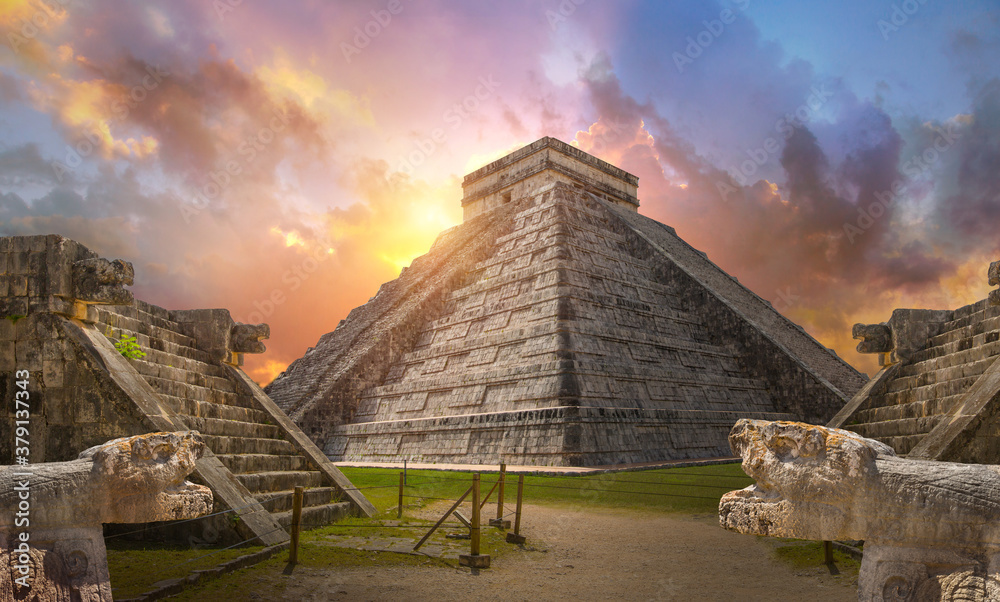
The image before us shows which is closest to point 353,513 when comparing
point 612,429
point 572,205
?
point 612,429

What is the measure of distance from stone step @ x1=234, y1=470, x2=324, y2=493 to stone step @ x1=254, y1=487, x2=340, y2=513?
9cm

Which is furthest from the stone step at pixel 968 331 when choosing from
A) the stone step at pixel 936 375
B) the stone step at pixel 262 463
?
the stone step at pixel 262 463

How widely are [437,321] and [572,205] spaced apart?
6370mm

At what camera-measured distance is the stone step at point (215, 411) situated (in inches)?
296

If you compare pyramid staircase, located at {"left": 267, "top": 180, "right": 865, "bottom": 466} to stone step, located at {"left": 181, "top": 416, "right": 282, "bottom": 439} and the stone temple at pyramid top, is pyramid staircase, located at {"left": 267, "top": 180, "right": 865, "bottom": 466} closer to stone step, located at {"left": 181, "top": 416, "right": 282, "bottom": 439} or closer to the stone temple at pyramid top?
the stone temple at pyramid top

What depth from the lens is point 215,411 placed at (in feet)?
27.3

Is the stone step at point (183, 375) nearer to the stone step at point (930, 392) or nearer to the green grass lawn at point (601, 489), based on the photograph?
the green grass lawn at point (601, 489)

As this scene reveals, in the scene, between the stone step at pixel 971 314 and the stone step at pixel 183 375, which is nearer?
the stone step at pixel 183 375

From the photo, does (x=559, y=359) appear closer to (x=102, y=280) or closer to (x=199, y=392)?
(x=199, y=392)

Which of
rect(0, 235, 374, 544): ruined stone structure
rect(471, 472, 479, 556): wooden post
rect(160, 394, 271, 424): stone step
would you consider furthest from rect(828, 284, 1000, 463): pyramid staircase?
rect(160, 394, 271, 424): stone step

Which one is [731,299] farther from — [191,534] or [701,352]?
[191,534]

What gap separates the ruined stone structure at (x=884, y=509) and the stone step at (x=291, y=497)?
566 cm

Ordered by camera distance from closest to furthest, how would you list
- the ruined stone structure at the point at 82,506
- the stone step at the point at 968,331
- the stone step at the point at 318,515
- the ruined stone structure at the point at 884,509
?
the ruined stone structure at the point at 884,509, the ruined stone structure at the point at 82,506, the stone step at the point at 318,515, the stone step at the point at 968,331

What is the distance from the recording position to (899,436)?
8211mm
